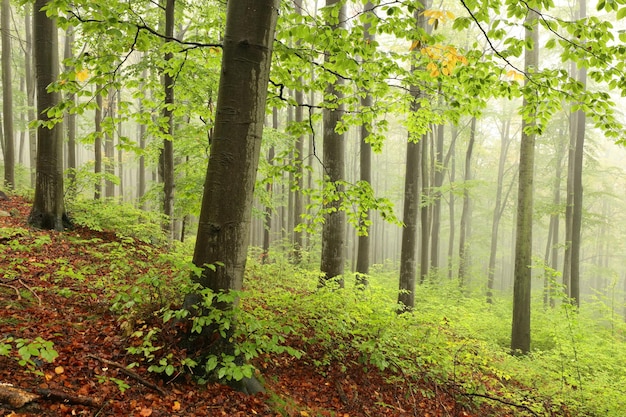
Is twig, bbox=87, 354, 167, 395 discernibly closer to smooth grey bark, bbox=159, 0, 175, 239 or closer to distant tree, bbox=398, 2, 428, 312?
Result: smooth grey bark, bbox=159, 0, 175, 239

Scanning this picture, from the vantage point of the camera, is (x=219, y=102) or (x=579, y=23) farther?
(x=579, y=23)

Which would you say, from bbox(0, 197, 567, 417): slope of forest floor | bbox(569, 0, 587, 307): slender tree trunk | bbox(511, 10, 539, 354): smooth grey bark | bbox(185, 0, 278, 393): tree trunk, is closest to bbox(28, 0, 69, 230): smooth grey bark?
bbox(0, 197, 567, 417): slope of forest floor

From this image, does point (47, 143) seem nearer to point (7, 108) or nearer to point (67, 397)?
point (67, 397)

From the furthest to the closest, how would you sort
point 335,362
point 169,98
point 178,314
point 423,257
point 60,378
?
point 423,257
point 169,98
point 335,362
point 178,314
point 60,378

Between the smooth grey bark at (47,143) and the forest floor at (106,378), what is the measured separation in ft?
3.67

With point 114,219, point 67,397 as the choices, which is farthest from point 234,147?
point 114,219

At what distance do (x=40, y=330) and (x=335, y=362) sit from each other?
351cm

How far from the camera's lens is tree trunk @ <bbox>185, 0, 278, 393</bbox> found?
315 centimetres

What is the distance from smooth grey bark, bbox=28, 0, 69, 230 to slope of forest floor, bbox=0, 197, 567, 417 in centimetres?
96

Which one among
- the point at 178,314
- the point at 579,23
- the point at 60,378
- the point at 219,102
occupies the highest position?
the point at 579,23

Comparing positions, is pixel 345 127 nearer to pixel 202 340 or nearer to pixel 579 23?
pixel 579 23

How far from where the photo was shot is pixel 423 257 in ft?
50.8

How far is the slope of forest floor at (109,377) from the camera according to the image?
2748 millimetres

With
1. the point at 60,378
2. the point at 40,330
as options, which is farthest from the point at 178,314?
the point at 40,330
